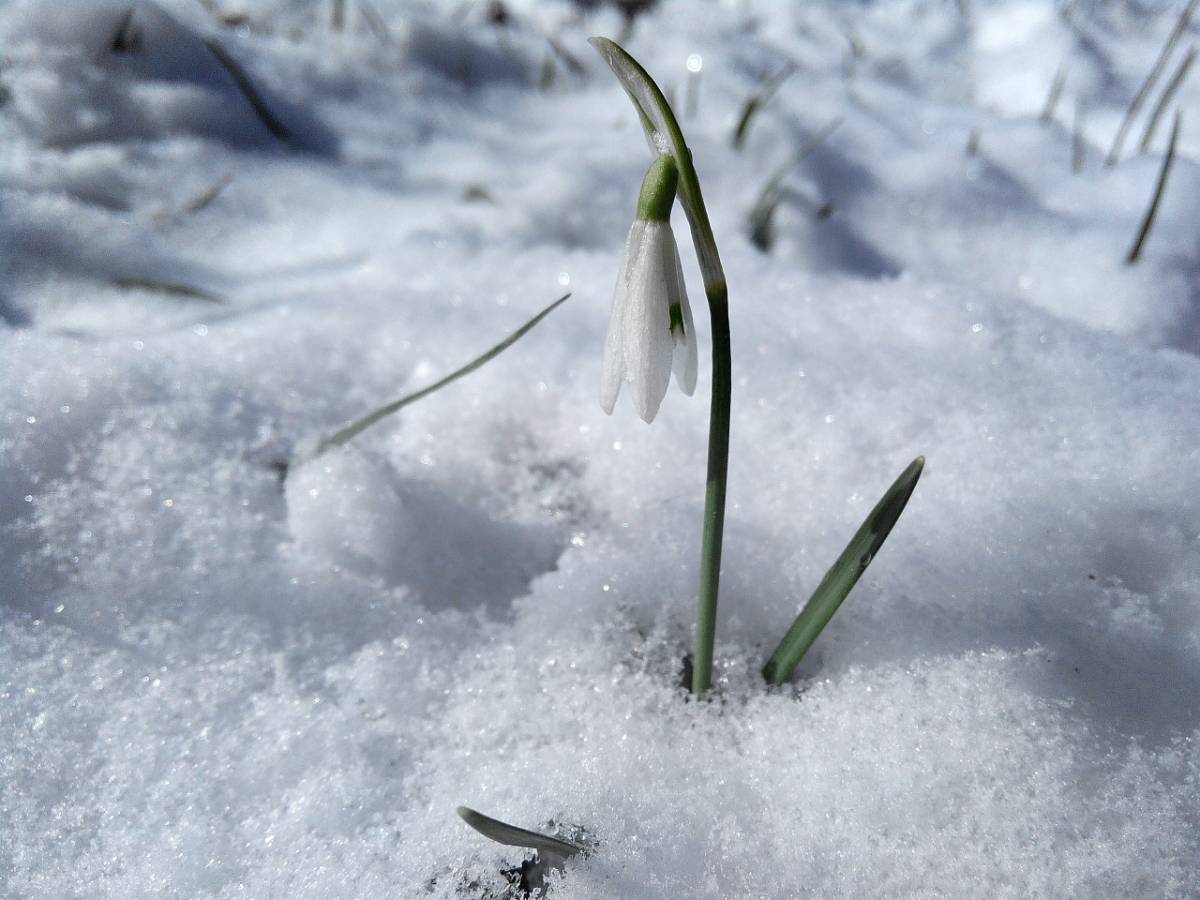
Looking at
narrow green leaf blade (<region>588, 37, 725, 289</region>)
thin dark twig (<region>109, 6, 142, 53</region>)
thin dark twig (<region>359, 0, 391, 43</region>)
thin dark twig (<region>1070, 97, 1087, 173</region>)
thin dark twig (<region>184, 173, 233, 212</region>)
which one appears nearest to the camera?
narrow green leaf blade (<region>588, 37, 725, 289</region>)

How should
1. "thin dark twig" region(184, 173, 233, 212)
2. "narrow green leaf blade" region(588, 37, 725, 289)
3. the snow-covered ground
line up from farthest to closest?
1. "thin dark twig" region(184, 173, 233, 212)
2. the snow-covered ground
3. "narrow green leaf blade" region(588, 37, 725, 289)

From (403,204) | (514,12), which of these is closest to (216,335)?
(403,204)

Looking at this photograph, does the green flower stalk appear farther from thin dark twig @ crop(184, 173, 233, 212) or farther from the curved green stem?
thin dark twig @ crop(184, 173, 233, 212)

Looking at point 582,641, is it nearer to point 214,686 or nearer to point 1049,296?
point 214,686

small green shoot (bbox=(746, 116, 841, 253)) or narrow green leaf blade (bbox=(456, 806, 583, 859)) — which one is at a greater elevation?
small green shoot (bbox=(746, 116, 841, 253))

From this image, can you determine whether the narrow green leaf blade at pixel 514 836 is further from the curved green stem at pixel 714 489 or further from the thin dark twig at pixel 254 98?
the thin dark twig at pixel 254 98

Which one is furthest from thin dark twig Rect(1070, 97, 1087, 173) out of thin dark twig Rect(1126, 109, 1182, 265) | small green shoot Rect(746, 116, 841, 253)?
small green shoot Rect(746, 116, 841, 253)

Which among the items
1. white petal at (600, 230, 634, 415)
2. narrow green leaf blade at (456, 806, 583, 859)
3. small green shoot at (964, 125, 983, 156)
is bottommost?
narrow green leaf blade at (456, 806, 583, 859)

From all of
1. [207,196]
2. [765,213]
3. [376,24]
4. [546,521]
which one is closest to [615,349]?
[546,521]
